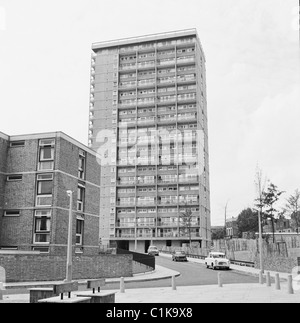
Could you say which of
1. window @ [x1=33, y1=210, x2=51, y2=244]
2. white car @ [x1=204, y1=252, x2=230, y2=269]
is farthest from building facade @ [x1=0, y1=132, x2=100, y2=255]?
white car @ [x1=204, y1=252, x2=230, y2=269]

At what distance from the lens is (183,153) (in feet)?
299

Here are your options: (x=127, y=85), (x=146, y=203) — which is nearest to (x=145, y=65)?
(x=127, y=85)

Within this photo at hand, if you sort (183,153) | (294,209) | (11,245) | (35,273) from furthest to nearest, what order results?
(183,153) < (294,209) < (11,245) < (35,273)

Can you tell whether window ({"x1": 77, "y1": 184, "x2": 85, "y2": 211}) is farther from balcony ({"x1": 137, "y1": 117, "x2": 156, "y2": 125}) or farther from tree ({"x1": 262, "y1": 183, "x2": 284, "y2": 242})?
balcony ({"x1": 137, "y1": 117, "x2": 156, "y2": 125})

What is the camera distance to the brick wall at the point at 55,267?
25188 mm

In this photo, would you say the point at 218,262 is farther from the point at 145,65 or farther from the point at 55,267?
the point at 145,65

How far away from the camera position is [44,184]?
33.8 metres

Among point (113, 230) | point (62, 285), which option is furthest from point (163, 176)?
point (62, 285)

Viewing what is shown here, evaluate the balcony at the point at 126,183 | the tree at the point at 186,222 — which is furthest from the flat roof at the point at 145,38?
the tree at the point at 186,222

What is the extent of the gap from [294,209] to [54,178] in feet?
105

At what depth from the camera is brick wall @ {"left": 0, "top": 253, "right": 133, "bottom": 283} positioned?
82.6 ft

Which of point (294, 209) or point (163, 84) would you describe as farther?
point (163, 84)

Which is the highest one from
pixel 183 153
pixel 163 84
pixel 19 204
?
pixel 163 84
